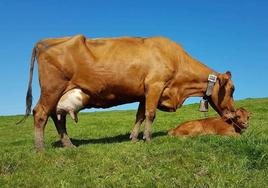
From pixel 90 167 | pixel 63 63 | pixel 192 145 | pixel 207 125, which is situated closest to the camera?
pixel 90 167

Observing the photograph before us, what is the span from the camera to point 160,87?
12.4 metres

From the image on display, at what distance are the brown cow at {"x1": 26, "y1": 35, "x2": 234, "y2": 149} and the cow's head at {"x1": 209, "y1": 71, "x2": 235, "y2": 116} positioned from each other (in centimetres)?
134

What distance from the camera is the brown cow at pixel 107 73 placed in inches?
475

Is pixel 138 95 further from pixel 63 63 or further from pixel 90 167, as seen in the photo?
pixel 90 167

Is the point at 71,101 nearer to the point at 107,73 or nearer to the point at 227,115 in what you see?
the point at 107,73

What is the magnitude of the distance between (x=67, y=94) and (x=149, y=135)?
2.58m

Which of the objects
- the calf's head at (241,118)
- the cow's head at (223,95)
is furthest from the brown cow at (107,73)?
the calf's head at (241,118)

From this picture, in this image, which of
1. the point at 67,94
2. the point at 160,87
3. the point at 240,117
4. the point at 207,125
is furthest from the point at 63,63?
the point at 240,117

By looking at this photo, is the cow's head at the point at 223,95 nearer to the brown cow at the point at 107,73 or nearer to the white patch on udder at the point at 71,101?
the brown cow at the point at 107,73


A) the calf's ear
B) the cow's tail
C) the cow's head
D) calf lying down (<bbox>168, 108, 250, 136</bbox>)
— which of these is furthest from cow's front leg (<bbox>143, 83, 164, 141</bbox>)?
the cow's tail

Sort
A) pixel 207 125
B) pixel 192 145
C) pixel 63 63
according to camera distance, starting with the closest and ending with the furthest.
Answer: pixel 192 145
pixel 63 63
pixel 207 125

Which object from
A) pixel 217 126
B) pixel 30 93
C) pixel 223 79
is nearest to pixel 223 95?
pixel 223 79

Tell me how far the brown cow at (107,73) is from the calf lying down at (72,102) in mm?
113

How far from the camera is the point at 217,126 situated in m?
13.1
